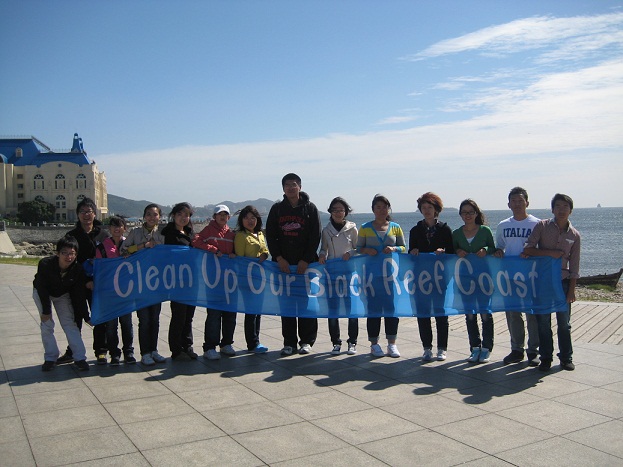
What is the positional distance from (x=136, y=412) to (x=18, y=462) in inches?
45.1

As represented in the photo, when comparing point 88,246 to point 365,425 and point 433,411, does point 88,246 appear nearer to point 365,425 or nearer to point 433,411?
point 365,425

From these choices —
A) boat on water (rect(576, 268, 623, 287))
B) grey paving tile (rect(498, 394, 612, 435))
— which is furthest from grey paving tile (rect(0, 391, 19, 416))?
boat on water (rect(576, 268, 623, 287))

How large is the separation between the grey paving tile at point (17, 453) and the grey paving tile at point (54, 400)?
735 mm

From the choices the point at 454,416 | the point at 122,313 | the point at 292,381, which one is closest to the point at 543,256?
the point at 454,416

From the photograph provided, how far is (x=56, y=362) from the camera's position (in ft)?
21.6

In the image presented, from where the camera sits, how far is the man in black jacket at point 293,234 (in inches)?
282

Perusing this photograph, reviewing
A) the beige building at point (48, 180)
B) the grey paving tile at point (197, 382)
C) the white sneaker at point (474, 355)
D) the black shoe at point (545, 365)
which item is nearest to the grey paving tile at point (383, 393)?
the grey paving tile at point (197, 382)

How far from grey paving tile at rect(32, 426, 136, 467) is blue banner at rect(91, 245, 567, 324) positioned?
7.66 feet

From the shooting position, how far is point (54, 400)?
5367 millimetres

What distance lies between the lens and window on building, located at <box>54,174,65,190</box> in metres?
118

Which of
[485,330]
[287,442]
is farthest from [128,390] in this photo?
[485,330]

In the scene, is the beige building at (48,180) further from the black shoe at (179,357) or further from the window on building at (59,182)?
the black shoe at (179,357)

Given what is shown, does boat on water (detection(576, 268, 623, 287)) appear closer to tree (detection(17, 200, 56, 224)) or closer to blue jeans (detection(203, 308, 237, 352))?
blue jeans (detection(203, 308, 237, 352))

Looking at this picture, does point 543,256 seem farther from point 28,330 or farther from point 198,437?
point 28,330
